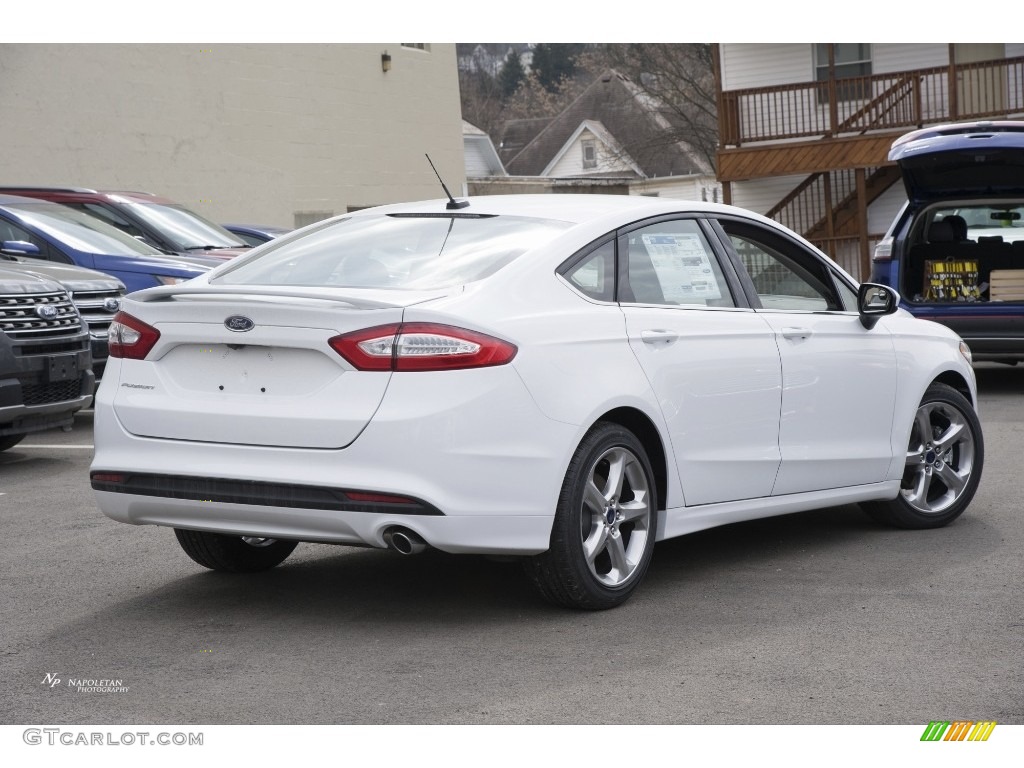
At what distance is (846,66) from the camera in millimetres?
31469

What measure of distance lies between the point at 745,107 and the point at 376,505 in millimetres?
27438

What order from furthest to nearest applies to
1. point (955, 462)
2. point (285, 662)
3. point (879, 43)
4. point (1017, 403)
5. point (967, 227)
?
point (879, 43) < point (967, 227) < point (1017, 403) < point (955, 462) < point (285, 662)

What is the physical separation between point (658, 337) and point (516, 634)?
1.29m

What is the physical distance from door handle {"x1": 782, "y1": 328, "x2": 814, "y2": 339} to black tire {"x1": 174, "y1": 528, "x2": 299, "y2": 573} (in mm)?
2323

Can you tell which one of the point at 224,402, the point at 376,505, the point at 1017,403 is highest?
the point at 224,402

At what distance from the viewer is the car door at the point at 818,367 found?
6383 mm

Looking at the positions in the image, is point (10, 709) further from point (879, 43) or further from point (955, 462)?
point (879, 43)

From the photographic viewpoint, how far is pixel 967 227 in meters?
13.1

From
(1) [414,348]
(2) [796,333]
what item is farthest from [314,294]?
(2) [796,333]

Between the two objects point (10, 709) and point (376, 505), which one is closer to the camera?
point (10, 709)

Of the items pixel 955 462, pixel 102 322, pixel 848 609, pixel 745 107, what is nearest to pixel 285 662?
pixel 848 609

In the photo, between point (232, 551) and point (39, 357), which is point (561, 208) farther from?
point (39, 357)
